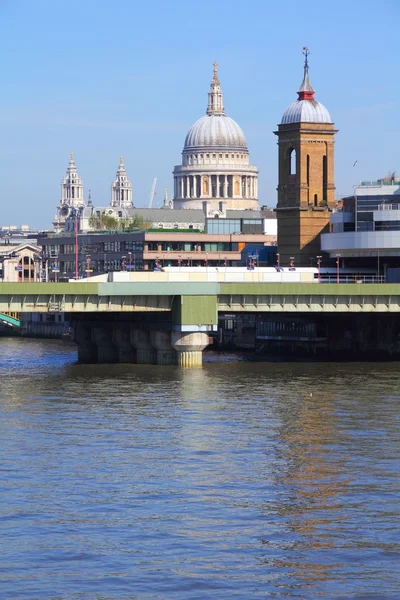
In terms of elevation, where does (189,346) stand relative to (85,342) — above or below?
below

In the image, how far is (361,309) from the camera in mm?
125438

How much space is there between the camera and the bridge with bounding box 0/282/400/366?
393ft

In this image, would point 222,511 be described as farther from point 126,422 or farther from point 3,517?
point 126,422

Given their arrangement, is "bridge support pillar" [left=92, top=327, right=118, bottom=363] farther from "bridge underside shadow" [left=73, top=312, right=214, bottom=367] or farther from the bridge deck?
the bridge deck

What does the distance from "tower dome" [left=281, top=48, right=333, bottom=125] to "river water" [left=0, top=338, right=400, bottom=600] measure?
7205 centimetres

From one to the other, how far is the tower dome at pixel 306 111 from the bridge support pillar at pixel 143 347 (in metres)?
48.0

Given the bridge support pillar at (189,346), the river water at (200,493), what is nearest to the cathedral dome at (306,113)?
the bridge support pillar at (189,346)

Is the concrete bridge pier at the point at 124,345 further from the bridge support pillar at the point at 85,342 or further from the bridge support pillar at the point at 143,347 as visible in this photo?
the bridge support pillar at the point at 85,342

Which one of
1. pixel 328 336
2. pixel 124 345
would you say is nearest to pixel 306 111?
pixel 328 336

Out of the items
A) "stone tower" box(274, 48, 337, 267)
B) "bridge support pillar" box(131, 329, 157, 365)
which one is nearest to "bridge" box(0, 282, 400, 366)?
"bridge support pillar" box(131, 329, 157, 365)

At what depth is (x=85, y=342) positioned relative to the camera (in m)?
137

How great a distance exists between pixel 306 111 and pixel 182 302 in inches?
2107

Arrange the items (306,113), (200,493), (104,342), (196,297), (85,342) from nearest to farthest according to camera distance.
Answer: (200,493) → (196,297) → (104,342) → (85,342) → (306,113)

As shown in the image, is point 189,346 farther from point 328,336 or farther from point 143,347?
point 328,336
